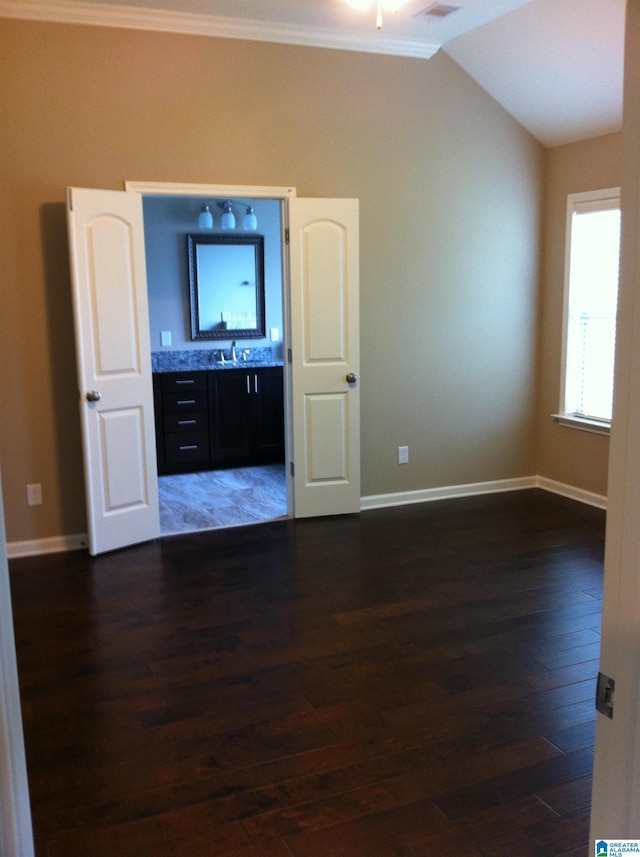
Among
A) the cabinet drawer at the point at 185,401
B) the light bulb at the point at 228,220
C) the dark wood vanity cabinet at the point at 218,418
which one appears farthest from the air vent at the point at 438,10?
the cabinet drawer at the point at 185,401

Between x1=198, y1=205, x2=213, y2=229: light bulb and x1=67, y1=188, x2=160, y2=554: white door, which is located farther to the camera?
x1=198, y1=205, x2=213, y2=229: light bulb

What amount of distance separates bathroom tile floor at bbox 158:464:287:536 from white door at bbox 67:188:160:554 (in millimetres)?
456

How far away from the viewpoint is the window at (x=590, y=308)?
17.0 ft

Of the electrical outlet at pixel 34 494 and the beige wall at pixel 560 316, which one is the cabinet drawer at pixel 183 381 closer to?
the electrical outlet at pixel 34 494

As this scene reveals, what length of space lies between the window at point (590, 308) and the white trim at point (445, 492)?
2.04 ft

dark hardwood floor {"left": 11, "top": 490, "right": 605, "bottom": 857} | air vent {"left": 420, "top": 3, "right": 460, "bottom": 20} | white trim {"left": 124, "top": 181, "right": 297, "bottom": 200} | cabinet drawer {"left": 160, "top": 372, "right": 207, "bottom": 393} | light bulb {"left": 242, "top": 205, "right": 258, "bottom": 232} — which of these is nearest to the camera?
dark hardwood floor {"left": 11, "top": 490, "right": 605, "bottom": 857}

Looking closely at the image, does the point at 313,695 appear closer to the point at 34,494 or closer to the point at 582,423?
the point at 34,494

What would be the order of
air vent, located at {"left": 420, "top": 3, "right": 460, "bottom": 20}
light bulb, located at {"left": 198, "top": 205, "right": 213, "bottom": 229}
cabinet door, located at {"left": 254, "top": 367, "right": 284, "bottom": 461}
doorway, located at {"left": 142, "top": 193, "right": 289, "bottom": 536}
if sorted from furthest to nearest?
cabinet door, located at {"left": 254, "top": 367, "right": 284, "bottom": 461}, light bulb, located at {"left": 198, "top": 205, "right": 213, "bottom": 229}, doorway, located at {"left": 142, "top": 193, "right": 289, "bottom": 536}, air vent, located at {"left": 420, "top": 3, "right": 460, "bottom": 20}

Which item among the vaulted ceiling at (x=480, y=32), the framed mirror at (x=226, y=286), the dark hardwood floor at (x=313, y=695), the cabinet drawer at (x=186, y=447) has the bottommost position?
the dark hardwood floor at (x=313, y=695)

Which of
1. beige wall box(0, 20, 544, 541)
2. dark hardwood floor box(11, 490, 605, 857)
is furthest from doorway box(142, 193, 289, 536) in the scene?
dark hardwood floor box(11, 490, 605, 857)

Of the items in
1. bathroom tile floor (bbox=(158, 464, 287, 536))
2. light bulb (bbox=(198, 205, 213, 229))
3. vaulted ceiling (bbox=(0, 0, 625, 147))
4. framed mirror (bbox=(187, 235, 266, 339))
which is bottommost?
bathroom tile floor (bbox=(158, 464, 287, 536))

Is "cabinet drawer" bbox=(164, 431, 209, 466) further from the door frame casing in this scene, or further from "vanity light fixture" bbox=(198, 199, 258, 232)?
"vanity light fixture" bbox=(198, 199, 258, 232)

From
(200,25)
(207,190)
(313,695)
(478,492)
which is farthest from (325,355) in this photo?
(313,695)

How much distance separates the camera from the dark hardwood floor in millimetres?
2219
